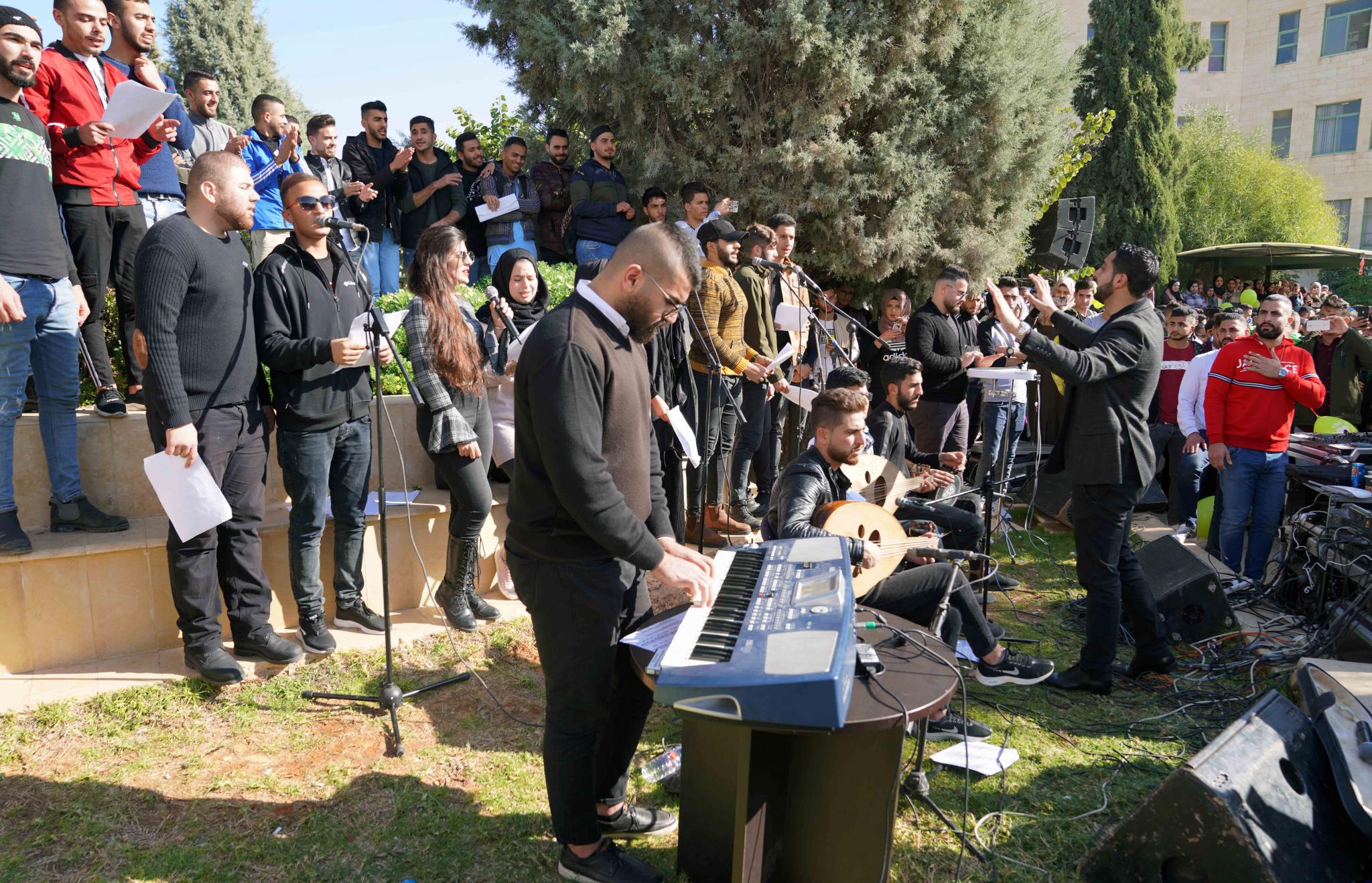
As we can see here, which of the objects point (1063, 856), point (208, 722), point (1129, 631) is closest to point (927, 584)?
point (1063, 856)

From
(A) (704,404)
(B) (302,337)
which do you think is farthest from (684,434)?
(B) (302,337)

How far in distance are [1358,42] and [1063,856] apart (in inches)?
1636

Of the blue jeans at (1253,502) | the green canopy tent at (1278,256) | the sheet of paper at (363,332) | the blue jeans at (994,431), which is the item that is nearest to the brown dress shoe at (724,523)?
the blue jeans at (994,431)

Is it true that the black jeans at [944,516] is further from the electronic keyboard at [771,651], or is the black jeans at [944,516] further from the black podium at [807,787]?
the electronic keyboard at [771,651]

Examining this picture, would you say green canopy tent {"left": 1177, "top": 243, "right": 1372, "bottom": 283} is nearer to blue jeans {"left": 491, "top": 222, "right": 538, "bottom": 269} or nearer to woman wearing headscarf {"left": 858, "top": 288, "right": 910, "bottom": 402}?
woman wearing headscarf {"left": 858, "top": 288, "right": 910, "bottom": 402}

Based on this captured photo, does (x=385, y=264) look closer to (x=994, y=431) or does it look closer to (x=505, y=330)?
(x=505, y=330)

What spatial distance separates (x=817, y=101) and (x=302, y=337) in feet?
22.0

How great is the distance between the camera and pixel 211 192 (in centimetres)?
404

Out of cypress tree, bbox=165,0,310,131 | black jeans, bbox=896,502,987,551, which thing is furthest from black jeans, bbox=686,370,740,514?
cypress tree, bbox=165,0,310,131

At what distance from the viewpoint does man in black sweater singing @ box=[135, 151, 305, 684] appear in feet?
12.6

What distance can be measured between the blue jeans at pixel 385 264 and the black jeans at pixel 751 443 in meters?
3.54

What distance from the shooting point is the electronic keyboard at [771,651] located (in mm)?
2164

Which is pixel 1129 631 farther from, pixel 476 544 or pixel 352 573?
pixel 352 573

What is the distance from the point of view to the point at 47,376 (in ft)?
14.3
